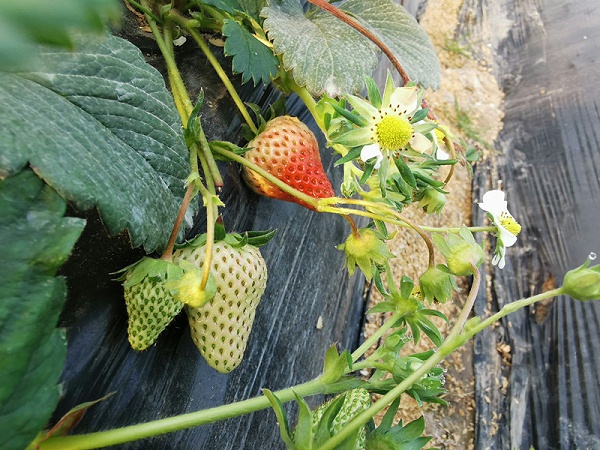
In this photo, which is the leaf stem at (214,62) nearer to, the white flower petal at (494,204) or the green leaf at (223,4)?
the green leaf at (223,4)

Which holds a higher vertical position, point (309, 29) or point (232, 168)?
point (309, 29)

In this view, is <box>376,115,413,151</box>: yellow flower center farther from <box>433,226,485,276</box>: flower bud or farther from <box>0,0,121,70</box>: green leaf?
<box>0,0,121,70</box>: green leaf

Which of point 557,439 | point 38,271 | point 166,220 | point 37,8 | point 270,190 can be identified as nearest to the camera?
point 37,8

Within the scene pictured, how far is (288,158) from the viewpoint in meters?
0.66

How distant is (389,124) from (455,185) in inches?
52.6

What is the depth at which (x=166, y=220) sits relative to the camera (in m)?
0.49

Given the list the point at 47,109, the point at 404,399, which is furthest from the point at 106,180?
the point at 404,399

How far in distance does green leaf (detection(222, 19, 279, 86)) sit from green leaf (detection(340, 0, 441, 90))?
Answer: 22cm

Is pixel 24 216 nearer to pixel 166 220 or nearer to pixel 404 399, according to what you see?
pixel 166 220

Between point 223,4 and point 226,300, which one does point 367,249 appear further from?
point 223,4

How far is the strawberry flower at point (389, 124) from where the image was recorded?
21.7 inches

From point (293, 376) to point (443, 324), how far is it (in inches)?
29.0

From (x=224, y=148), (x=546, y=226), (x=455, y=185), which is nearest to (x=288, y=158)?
(x=224, y=148)

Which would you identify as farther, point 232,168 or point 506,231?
point 232,168
